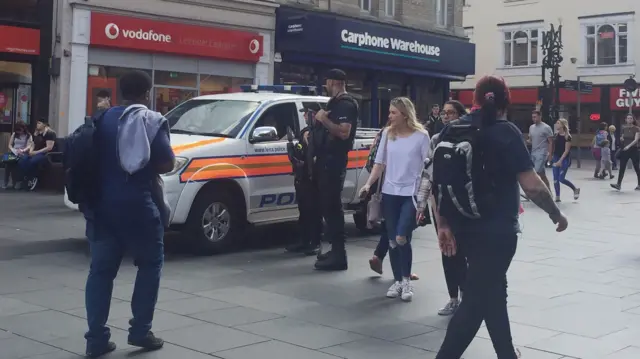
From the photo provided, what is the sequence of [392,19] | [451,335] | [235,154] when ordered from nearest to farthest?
[451,335]
[235,154]
[392,19]

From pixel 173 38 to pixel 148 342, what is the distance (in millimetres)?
16785

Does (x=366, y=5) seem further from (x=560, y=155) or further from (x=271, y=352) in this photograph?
(x=271, y=352)

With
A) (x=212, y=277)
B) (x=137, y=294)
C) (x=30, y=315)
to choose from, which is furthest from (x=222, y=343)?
(x=212, y=277)

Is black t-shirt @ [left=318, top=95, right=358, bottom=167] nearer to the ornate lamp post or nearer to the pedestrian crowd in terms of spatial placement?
the pedestrian crowd

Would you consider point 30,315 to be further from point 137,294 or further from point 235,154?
point 235,154

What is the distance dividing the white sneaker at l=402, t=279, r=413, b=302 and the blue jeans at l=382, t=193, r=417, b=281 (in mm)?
55

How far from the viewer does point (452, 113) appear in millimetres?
7051

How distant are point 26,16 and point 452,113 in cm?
1554

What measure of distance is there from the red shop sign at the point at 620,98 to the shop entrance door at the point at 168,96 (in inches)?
1068

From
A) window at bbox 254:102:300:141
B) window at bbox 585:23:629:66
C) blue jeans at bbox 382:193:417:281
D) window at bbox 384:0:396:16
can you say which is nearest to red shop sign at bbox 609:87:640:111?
window at bbox 585:23:629:66

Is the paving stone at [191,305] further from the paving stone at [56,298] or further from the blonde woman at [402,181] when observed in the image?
the blonde woman at [402,181]

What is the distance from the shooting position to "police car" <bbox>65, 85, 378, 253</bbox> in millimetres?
9320

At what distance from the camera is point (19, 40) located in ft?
63.9

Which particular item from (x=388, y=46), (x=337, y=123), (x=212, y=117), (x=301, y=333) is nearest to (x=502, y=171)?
(x=301, y=333)
